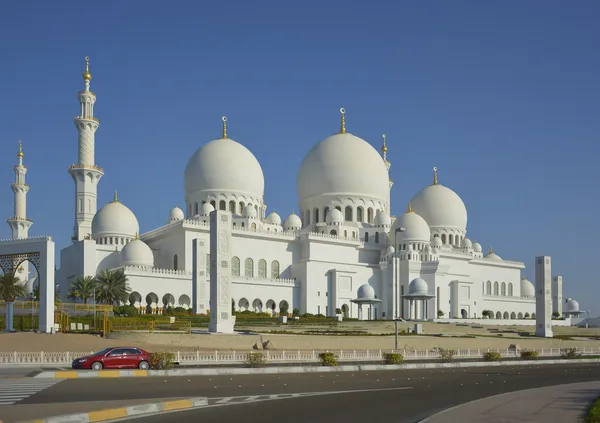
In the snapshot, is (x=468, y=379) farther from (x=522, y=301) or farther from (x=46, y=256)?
(x=522, y=301)

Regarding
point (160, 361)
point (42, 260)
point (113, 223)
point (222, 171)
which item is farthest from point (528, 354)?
point (222, 171)

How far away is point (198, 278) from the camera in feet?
183

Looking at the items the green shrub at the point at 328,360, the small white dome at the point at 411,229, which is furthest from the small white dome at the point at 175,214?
the green shrub at the point at 328,360

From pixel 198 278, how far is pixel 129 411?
138 ft

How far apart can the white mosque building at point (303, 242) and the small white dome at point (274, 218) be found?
0.12 meters

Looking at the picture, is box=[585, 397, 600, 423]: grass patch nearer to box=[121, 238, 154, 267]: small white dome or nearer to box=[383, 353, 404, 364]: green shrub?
box=[383, 353, 404, 364]: green shrub

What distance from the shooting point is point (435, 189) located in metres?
89.0

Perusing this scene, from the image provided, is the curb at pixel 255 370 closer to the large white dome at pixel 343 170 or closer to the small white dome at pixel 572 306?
the large white dome at pixel 343 170

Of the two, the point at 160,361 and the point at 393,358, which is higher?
the point at 160,361

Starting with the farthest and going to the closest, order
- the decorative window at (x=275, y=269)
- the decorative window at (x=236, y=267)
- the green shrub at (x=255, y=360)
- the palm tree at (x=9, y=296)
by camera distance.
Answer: the decorative window at (x=275, y=269)
the decorative window at (x=236, y=267)
the palm tree at (x=9, y=296)
the green shrub at (x=255, y=360)

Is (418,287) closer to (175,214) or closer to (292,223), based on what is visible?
(292,223)

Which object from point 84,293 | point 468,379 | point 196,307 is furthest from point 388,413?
point 84,293

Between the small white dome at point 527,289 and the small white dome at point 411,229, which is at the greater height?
the small white dome at point 411,229

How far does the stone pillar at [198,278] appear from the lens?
55562 mm
